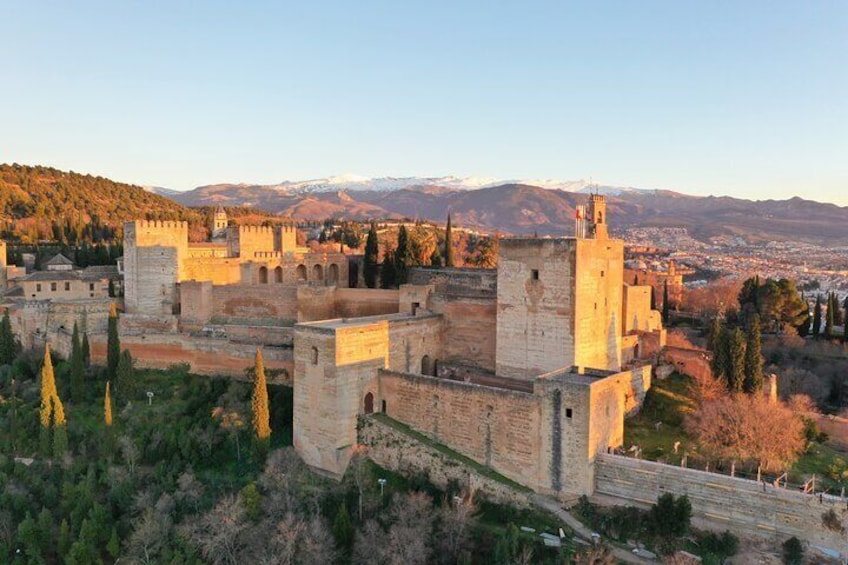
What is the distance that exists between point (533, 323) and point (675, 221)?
369 feet

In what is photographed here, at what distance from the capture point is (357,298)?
25.3 meters

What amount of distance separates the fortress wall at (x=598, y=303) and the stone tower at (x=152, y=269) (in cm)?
1561

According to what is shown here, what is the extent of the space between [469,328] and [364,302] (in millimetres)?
5017

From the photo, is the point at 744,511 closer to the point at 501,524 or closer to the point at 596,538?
the point at 596,538

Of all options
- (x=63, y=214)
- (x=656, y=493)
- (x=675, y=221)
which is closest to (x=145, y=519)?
(x=656, y=493)

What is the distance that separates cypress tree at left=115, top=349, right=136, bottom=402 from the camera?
22.3 m

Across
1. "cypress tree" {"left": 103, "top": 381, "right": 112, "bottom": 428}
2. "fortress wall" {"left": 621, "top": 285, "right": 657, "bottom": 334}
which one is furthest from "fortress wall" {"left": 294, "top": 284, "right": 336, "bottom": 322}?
"fortress wall" {"left": 621, "top": 285, "right": 657, "bottom": 334}

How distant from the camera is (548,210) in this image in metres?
109

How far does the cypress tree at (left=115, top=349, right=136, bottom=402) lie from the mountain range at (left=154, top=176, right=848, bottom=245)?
69.6 meters

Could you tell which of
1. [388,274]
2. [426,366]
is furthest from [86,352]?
[426,366]

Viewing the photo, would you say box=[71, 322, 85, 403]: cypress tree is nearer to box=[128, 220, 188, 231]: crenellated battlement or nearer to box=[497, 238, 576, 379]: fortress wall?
box=[128, 220, 188, 231]: crenellated battlement

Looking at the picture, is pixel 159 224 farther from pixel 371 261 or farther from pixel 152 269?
pixel 371 261

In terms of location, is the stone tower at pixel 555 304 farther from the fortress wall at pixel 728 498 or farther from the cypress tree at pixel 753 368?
the fortress wall at pixel 728 498

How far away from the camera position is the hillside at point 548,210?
107 meters
